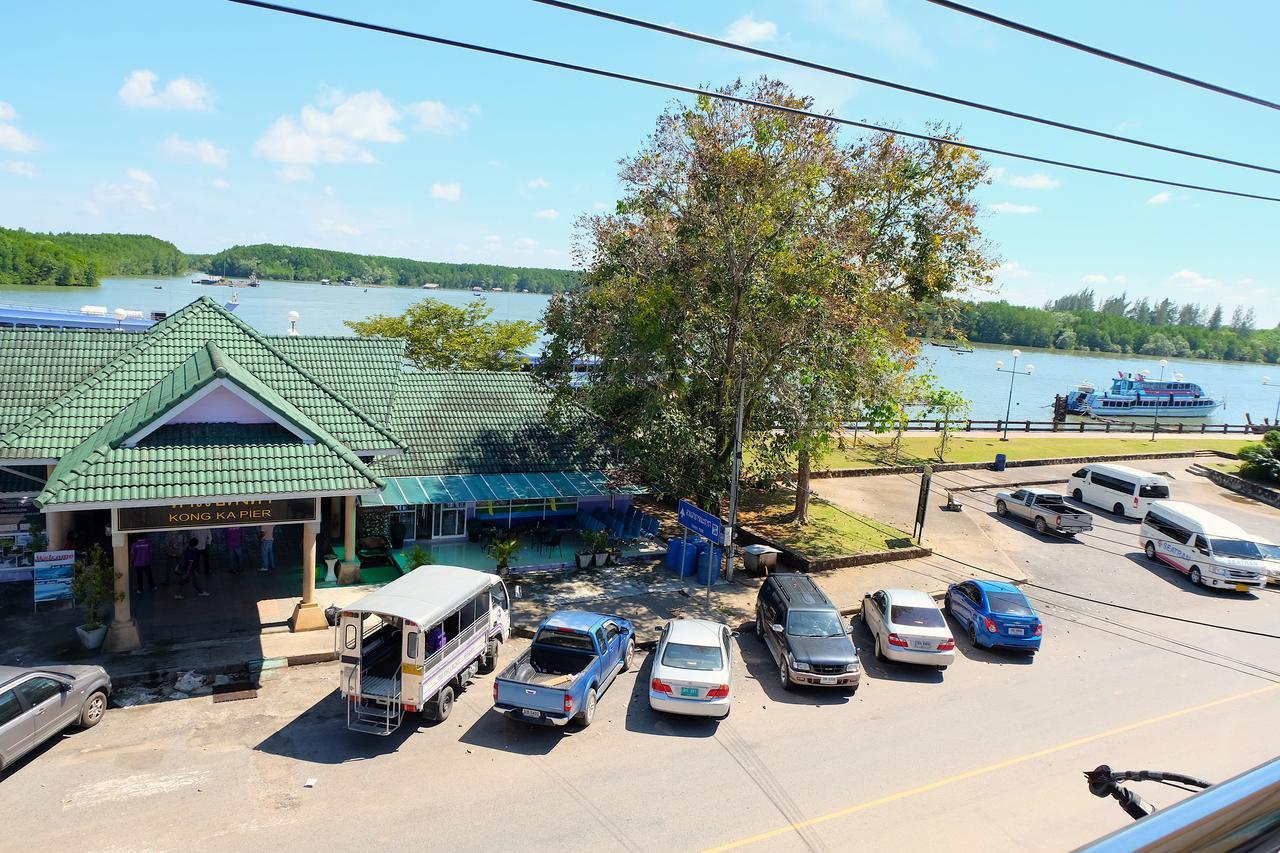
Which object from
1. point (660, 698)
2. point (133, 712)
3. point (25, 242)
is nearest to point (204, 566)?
point (133, 712)

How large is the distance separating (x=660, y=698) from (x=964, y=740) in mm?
5380

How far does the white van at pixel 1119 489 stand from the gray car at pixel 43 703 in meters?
32.8

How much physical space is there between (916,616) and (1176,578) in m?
12.7

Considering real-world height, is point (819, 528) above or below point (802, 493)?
below

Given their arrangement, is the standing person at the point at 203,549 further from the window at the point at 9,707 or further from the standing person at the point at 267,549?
the window at the point at 9,707

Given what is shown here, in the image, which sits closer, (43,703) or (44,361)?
(43,703)

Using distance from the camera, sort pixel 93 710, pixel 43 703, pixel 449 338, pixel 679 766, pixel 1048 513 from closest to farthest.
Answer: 1. pixel 43 703
2. pixel 679 766
3. pixel 93 710
4. pixel 1048 513
5. pixel 449 338

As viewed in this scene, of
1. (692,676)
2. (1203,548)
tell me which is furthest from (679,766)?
(1203,548)

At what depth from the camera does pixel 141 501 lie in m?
15.3

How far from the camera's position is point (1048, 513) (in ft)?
94.2

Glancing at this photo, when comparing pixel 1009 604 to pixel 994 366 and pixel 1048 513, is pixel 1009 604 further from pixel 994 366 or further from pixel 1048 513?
pixel 994 366

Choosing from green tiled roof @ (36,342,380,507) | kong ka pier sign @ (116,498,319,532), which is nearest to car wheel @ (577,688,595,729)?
green tiled roof @ (36,342,380,507)

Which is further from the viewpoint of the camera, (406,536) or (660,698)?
(406,536)

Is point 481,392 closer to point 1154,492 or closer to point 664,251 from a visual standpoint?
point 664,251
